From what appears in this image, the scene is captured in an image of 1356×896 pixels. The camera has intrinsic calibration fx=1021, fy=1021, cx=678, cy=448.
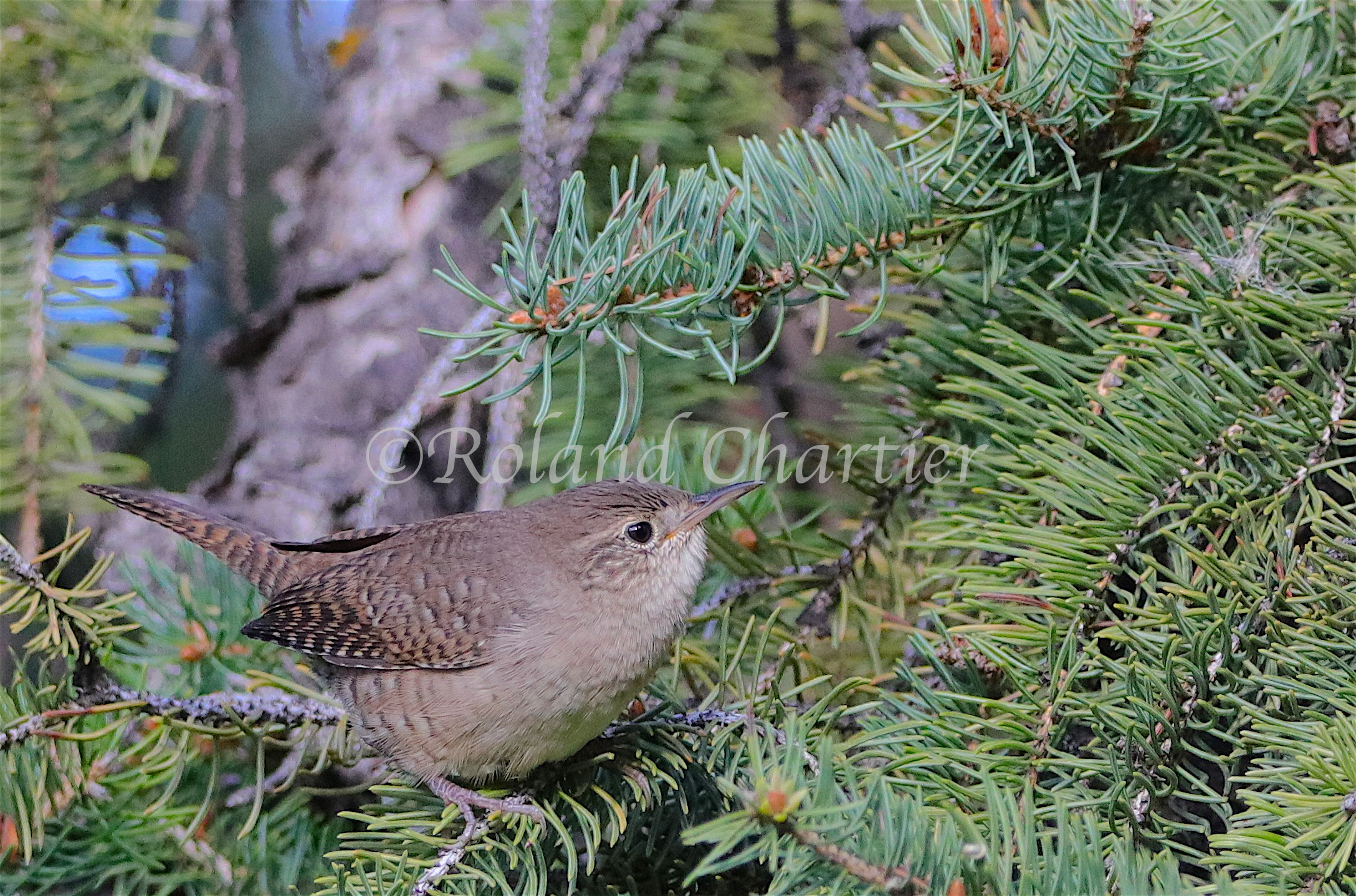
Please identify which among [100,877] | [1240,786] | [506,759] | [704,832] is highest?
[704,832]

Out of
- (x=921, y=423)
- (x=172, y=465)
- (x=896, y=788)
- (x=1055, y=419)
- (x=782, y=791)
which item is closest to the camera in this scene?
(x=782, y=791)

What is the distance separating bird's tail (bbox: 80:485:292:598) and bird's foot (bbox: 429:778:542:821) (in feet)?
2.71

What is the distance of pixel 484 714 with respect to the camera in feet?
5.88

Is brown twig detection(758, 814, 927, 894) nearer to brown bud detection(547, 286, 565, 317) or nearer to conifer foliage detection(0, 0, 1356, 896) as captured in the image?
conifer foliage detection(0, 0, 1356, 896)

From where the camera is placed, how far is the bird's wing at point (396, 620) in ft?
6.43

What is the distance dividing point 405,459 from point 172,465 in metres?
1.32

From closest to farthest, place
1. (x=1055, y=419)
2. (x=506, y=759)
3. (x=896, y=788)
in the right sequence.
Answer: (x=896, y=788) < (x=1055, y=419) < (x=506, y=759)

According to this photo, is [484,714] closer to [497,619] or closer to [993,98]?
[497,619]

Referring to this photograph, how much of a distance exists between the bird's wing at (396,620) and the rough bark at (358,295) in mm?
864

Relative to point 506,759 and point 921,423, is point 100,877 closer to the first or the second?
point 506,759

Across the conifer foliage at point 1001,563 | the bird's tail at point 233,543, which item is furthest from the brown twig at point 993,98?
the bird's tail at point 233,543

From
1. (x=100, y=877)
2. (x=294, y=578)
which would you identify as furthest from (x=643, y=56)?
(x=100, y=877)

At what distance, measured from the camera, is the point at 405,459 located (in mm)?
2949

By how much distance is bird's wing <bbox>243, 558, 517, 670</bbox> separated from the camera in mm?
1961
